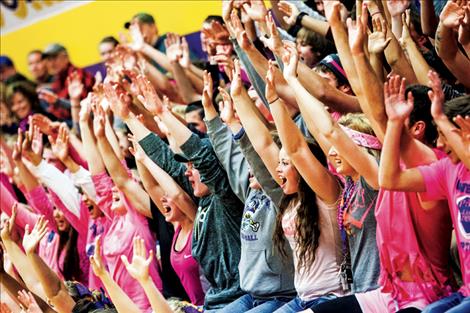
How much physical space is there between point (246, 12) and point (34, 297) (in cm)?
172

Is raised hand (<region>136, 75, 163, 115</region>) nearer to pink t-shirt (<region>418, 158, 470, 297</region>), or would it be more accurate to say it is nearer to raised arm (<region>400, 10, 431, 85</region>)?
raised arm (<region>400, 10, 431, 85</region>)

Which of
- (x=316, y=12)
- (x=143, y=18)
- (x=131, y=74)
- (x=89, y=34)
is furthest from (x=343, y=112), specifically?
(x=89, y=34)

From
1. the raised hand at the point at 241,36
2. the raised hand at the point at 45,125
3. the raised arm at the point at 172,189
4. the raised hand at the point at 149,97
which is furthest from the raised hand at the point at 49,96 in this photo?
the raised hand at the point at 241,36

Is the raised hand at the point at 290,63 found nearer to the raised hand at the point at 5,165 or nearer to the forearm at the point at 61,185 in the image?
the forearm at the point at 61,185

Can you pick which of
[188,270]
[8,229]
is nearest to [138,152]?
[188,270]

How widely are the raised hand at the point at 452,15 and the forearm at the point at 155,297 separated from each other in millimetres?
1599

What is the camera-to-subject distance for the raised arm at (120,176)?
17.7 ft

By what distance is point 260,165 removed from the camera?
4414 millimetres

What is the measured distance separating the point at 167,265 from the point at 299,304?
1.20 metres

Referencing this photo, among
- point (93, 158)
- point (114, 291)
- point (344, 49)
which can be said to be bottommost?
point (114, 291)

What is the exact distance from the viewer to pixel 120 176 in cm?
546

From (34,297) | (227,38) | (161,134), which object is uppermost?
(227,38)

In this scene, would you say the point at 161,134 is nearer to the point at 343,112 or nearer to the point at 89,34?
the point at 343,112

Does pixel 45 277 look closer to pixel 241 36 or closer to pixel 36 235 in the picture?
pixel 36 235
